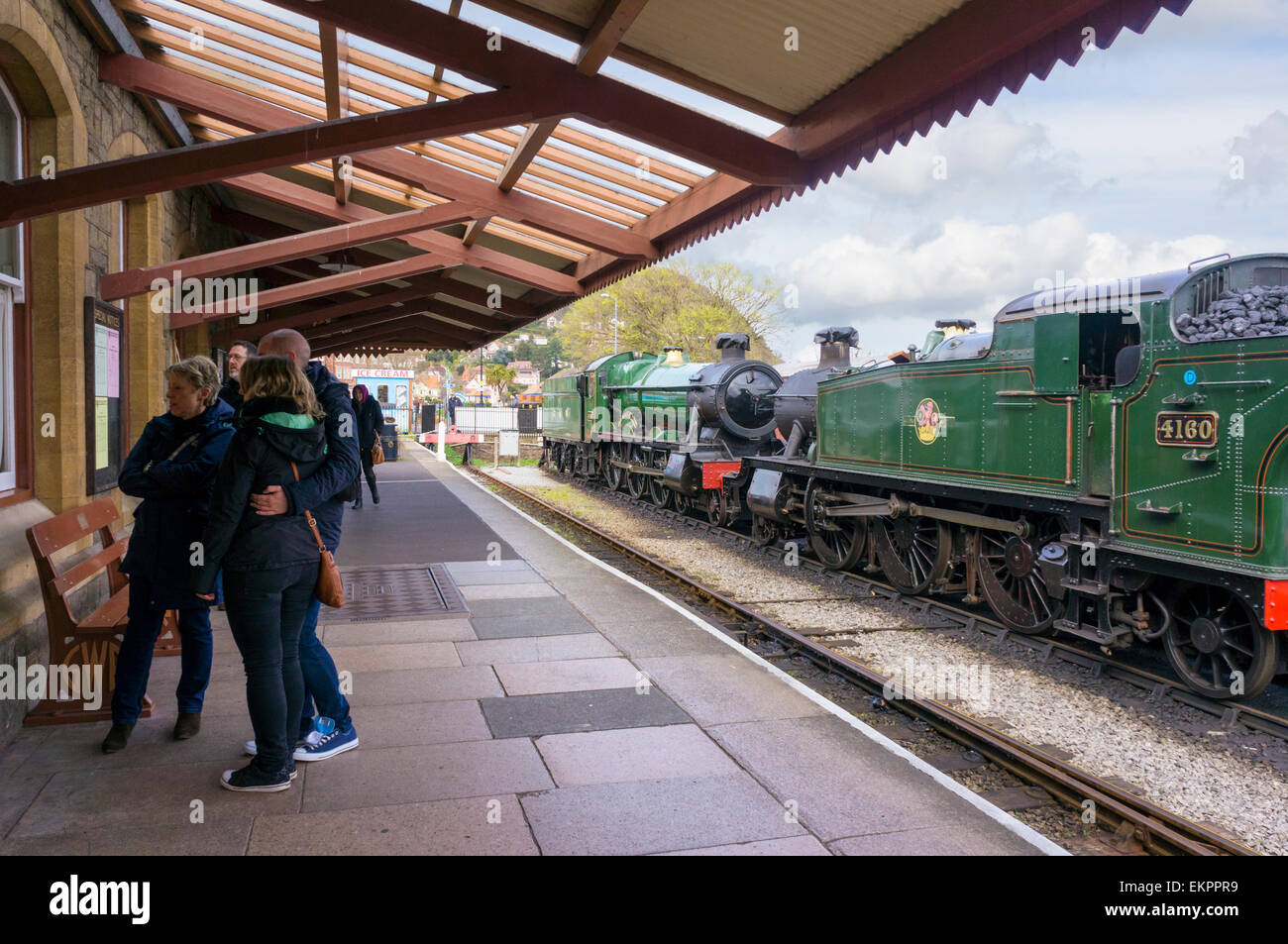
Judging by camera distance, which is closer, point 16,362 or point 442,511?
point 16,362

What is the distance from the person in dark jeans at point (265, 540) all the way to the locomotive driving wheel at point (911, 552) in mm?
6609

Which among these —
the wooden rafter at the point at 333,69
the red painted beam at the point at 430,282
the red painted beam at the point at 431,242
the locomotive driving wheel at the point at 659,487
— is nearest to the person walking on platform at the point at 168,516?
the wooden rafter at the point at 333,69

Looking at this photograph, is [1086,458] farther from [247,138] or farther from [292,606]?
[247,138]

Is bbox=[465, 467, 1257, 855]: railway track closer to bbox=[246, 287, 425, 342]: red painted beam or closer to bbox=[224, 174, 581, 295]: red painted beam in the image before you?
bbox=[224, 174, 581, 295]: red painted beam

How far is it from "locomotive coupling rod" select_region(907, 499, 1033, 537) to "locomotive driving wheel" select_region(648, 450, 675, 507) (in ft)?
25.3

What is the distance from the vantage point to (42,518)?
18.2 ft

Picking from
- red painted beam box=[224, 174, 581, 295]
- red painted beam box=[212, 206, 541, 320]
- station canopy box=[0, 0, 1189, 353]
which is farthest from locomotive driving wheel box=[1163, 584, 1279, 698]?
red painted beam box=[212, 206, 541, 320]

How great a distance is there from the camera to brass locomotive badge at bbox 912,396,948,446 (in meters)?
8.55

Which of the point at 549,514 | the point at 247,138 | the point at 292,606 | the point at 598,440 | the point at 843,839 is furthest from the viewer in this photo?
the point at 598,440

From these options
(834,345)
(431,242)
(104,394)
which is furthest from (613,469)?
(104,394)

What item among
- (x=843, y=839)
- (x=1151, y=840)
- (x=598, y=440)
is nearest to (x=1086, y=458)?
(x=1151, y=840)

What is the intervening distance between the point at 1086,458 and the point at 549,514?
1073cm

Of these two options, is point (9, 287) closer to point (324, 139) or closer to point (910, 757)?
point (324, 139)
